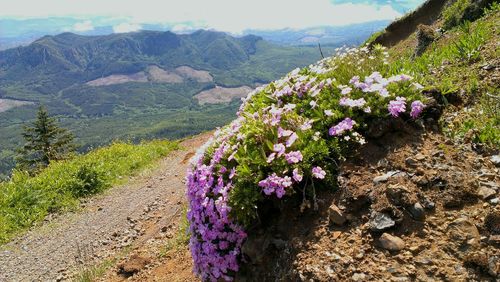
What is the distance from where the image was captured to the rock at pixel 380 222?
513cm

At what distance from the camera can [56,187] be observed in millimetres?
18578

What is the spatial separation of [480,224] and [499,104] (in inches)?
105

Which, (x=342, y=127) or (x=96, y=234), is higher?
(x=342, y=127)

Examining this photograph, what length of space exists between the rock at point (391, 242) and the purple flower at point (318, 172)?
3.37 feet

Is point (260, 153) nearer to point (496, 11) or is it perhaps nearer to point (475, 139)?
point (475, 139)

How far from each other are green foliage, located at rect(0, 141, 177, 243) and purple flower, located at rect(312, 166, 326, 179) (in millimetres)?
13760

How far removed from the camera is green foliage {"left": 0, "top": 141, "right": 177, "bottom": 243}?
16.7m

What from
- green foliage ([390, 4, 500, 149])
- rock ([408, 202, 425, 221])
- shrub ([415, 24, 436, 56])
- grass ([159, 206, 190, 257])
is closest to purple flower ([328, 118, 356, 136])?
rock ([408, 202, 425, 221])

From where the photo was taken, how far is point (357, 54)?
827 centimetres

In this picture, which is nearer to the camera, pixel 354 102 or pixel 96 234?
pixel 354 102

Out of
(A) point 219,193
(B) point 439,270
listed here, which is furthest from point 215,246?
(B) point 439,270

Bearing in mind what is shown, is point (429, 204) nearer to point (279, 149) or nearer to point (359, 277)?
point (359, 277)

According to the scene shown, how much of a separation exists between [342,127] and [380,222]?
141cm

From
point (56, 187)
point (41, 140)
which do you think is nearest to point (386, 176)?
point (56, 187)
